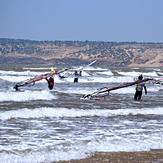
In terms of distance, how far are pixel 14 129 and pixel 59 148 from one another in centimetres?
376

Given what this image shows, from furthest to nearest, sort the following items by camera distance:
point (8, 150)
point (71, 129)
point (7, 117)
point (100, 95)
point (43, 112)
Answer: point (100, 95) < point (43, 112) < point (7, 117) < point (71, 129) < point (8, 150)

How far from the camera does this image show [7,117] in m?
20.5

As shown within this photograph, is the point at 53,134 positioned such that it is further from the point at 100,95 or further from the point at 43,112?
the point at 100,95

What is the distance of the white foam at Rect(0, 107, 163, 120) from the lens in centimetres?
2147

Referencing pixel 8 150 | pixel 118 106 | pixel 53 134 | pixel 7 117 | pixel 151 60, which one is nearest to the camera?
pixel 8 150

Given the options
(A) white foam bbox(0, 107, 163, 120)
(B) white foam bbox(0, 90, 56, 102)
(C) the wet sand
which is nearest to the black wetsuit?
(A) white foam bbox(0, 107, 163, 120)

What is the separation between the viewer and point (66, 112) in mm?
23297

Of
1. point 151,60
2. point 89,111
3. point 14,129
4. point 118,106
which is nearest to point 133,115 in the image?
point 89,111

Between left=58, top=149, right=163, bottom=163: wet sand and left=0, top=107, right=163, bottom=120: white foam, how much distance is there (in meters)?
8.08

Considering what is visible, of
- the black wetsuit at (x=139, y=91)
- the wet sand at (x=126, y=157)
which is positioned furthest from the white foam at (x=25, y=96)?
the wet sand at (x=126, y=157)

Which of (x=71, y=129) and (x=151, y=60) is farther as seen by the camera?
(x=151, y=60)

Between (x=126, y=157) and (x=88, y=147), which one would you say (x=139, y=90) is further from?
(x=126, y=157)

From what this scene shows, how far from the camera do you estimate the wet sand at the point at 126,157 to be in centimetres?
1215

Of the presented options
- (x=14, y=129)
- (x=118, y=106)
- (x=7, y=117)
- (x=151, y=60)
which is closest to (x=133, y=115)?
(x=118, y=106)
